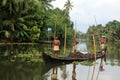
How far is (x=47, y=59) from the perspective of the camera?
18750mm

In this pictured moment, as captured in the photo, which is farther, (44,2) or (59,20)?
(59,20)

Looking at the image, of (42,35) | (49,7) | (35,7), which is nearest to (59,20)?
(49,7)

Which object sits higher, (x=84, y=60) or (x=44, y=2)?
(x=44, y=2)

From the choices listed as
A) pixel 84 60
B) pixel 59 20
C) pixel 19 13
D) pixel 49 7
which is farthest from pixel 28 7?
pixel 84 60

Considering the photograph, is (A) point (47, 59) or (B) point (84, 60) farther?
(B) point (84, 60)

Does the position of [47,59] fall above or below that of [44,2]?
below

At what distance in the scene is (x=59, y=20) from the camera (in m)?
62.6

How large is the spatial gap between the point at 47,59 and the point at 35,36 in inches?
1125

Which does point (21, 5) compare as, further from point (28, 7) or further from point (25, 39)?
point (25, 39)

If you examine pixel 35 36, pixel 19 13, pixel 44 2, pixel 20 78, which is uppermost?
pixel 44 2

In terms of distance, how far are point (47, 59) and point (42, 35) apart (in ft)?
115

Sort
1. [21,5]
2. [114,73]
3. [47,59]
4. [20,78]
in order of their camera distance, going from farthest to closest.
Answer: [21,5] < [47,59] < [114,73] < [20,78]

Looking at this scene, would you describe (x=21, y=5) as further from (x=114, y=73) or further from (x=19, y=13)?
(x=114, y=73)

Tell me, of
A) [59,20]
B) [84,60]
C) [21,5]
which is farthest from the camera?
[59,20]
